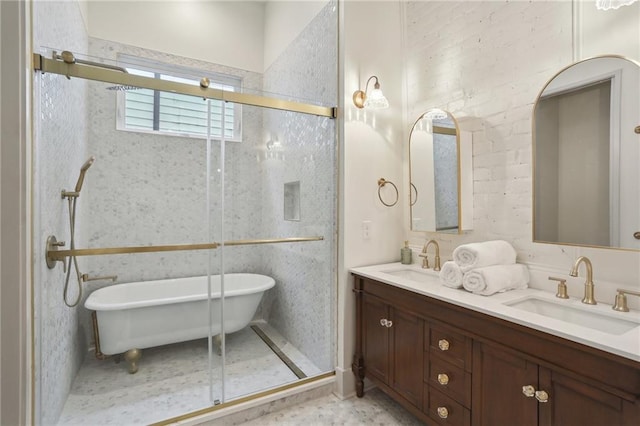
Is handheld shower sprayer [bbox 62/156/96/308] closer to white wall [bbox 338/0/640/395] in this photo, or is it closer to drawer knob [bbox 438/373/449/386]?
white wall [bbox 338/0/640/395]

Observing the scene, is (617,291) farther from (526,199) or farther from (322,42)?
(322,42)

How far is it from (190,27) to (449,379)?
367 centimetres

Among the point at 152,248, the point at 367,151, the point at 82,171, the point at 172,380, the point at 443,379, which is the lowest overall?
the point at 172,380

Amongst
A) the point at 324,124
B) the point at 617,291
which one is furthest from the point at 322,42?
the point at 617,291

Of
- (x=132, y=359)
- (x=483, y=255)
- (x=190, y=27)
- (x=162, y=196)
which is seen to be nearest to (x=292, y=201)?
(x=162, y=196)

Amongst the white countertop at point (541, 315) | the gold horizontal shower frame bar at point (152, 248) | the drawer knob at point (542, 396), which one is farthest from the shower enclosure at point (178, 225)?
the drawer knob at point (542, 396)

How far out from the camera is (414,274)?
2086 millimetres

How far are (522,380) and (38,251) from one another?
83.7 inches

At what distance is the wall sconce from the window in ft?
2.59

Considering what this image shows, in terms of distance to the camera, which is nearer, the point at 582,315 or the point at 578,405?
the point at 578,405

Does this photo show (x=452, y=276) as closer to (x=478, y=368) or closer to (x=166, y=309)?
(x=478, y=368)

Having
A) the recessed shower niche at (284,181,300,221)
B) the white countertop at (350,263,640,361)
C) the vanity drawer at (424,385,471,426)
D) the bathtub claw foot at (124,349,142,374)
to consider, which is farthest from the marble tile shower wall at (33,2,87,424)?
the vanity drawer at (424,385,471,426)

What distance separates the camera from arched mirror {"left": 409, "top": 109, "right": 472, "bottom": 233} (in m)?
1.89

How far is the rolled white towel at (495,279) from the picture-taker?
1449 mm
